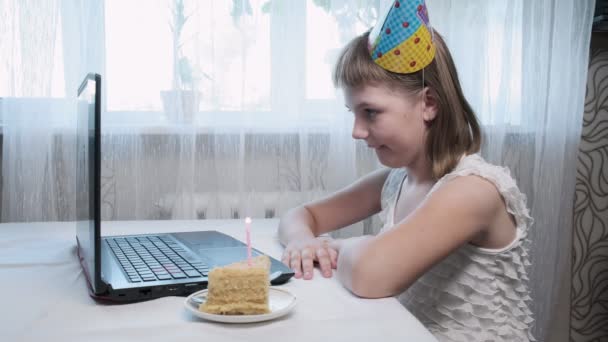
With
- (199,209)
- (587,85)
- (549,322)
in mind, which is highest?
(587,85)

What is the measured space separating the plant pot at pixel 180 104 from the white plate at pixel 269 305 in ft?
3.37

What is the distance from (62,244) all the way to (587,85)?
1.82m

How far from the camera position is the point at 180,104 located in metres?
1.74

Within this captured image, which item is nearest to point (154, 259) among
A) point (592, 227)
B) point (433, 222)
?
point (433, 222)

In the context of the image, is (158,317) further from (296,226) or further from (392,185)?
(392,185)

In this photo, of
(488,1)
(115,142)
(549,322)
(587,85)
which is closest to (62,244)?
(115,142)

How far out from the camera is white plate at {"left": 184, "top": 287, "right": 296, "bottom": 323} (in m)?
0.69

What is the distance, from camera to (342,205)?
1.44 meters

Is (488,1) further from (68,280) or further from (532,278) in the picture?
(68,280)

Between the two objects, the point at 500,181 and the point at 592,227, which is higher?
the point at 500,181

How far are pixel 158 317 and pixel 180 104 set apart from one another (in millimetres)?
1083

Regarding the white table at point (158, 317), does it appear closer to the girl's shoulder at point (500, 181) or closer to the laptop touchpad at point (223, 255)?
the laptop touchpad at point (223, 255)

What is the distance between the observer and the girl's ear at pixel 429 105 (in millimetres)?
1164

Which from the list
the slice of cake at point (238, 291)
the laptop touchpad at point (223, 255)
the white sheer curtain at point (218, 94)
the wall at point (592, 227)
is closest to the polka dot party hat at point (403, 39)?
the laptop touchpad at point (223, 255)
